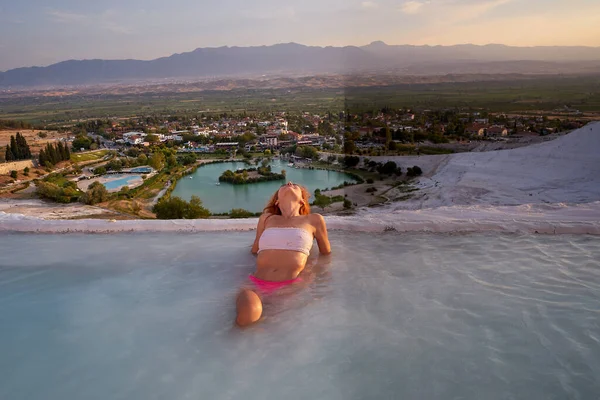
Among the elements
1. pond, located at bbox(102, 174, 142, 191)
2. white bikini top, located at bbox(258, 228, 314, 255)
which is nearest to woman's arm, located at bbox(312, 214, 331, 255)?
white bikini top, located at bbox(258, 228, 314, 255)

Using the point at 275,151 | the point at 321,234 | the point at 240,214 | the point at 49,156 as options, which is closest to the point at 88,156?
the point at 49,156

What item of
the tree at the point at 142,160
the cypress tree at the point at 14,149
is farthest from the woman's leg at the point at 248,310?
the cypress tree at the point at 14,149

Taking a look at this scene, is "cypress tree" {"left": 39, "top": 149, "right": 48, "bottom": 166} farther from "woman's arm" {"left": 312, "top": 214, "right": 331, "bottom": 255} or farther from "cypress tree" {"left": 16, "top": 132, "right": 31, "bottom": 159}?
"woman's arm" {"left": 312, "top": 214, "right": 331, "bottom": 255}

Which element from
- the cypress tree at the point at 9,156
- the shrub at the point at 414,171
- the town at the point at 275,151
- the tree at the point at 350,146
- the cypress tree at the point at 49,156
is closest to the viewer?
the shrub at the point at 414,171

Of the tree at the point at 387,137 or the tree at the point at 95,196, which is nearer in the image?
the tree at the point at 95,196

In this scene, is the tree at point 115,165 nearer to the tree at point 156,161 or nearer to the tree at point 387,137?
the tree at point 156,161

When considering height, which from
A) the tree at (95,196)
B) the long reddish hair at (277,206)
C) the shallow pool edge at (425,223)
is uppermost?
the long reddish hair at (277,206)
